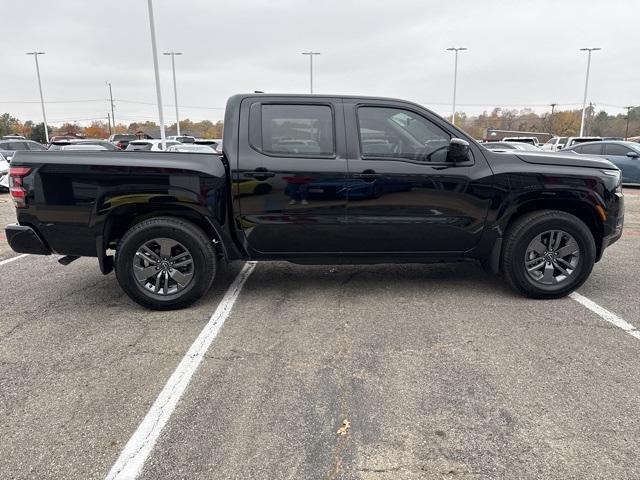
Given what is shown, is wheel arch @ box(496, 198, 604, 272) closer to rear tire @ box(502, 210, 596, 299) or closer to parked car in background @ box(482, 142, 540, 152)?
rear tire @ box(502, 210, 596, 299)

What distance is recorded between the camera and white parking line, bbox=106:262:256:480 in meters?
2.33

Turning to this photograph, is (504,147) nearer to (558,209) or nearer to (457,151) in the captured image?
(558,209)

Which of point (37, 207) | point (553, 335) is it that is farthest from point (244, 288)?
point (553, 335)

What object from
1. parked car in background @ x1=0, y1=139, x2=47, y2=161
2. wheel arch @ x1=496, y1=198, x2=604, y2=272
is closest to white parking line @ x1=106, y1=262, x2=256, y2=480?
wheel arch @ x1=496, y1=198, x2=604, y2=272

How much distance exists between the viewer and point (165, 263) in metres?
4.33

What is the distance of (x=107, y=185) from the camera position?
4.12m

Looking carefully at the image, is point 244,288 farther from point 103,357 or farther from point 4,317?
point 4,317

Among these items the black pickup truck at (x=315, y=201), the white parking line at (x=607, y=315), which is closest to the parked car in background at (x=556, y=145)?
the white parking line at (x=607, y=315)

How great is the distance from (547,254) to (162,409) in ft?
12.1

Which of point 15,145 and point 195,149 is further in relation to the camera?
point 15,145

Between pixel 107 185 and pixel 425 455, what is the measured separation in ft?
10.8

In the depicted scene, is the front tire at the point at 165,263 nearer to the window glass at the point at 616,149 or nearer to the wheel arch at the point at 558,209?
the wheel arch at the point at 558,209

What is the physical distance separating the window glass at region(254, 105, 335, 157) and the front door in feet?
0.72

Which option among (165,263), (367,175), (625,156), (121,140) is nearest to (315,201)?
(367,175)
